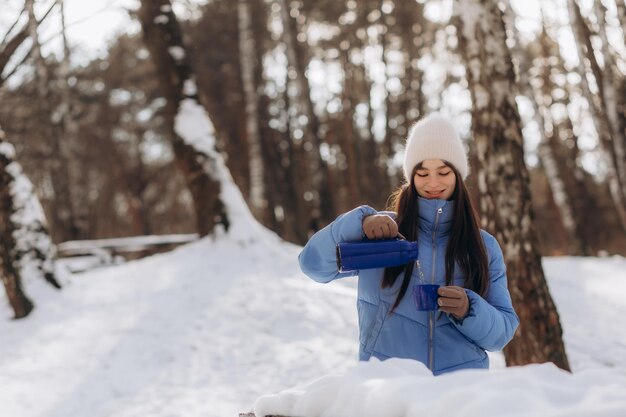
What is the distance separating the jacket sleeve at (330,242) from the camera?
87.7 inches

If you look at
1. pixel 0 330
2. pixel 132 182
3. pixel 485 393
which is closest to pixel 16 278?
pixel 0 330

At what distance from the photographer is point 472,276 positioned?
2395mm

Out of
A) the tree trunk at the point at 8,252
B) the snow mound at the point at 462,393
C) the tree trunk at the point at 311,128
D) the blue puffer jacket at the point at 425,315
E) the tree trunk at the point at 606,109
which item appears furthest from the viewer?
the tree trunk at the point at 311,128

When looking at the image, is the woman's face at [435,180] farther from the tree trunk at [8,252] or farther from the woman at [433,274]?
the tree trunk at [8,252]

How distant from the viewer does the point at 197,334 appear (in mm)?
6449

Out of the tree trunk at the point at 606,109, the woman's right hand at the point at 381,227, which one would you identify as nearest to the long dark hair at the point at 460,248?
the woman's right hand at the point at 381,227

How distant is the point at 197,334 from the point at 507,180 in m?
3.26

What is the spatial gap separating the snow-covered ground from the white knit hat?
1420mm

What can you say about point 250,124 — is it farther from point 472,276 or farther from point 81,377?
point 472,276

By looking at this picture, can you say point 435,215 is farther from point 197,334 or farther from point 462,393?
point 197,334

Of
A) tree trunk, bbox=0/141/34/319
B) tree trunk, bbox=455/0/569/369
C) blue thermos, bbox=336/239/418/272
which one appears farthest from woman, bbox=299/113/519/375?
tree trunk, bbox=0/141/34/319

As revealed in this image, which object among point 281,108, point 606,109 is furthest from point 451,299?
point 281,108

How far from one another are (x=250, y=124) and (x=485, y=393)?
51.3 feet

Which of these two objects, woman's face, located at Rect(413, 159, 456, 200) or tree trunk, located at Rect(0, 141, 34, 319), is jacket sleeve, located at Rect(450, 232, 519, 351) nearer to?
woman's face, located at Rect(413, 159, 456, 200)
